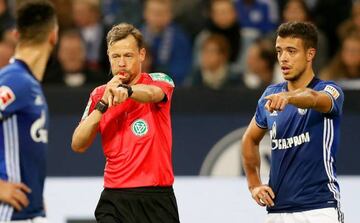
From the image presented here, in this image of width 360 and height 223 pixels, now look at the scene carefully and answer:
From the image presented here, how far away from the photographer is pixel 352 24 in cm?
1086

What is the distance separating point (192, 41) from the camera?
1118cm

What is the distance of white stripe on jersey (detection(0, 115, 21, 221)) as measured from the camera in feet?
20.2

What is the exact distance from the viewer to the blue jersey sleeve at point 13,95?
20.1 feet

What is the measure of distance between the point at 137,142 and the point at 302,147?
1107mm

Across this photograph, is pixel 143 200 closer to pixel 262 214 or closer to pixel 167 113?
pixel 167 113

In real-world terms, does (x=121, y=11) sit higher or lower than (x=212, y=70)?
higher

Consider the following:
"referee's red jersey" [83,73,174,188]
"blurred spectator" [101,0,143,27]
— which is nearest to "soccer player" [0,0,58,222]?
"referee's red jersey" [83,73,174,188]

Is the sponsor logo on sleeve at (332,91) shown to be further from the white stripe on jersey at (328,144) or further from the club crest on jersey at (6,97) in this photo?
the club crest on jersey at (6,97)

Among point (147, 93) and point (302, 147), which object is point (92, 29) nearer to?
point (147, 93)

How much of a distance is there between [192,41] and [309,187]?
14.2 feet

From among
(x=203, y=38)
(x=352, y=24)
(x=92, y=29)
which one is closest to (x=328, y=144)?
(x=352, y=24)

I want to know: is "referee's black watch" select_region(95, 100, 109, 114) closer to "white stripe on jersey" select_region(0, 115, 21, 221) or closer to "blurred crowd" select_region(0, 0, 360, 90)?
"white stripe on jersey" select_region(0, 115, 21, 221)

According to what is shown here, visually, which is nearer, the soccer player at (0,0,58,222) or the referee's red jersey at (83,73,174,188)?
the soccer player at (0,0,58,222)

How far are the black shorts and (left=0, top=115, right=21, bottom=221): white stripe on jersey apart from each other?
1.16 meters
